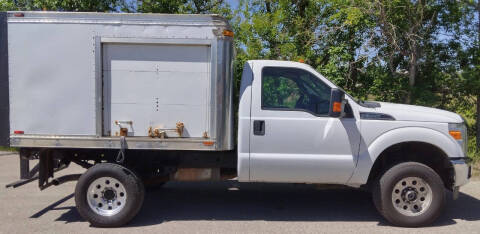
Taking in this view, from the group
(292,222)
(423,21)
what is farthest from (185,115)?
(423,21)

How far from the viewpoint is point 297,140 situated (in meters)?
5.02

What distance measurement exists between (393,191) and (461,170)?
33.9 inches

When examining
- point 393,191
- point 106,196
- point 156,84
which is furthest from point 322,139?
point 106,196

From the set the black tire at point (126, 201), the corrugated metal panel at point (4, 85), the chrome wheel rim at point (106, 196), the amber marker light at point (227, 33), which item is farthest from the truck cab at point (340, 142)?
the corrugated metal panel at point (4, 85)

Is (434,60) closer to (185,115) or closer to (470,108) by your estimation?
(470,108)

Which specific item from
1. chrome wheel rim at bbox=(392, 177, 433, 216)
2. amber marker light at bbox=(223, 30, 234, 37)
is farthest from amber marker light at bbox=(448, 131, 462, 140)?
amber marker light at bbox=(223, 30, 234, 37)

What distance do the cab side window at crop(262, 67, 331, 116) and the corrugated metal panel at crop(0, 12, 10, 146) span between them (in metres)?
3.14

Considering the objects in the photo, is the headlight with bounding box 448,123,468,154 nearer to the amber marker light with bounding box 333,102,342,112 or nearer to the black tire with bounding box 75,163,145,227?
the amber marker light with bounding box 333,102,342,112

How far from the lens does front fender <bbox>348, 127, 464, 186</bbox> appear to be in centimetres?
502

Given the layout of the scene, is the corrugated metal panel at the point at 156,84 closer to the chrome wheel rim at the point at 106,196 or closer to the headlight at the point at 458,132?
the chrome wheel rim at the point at 106,196

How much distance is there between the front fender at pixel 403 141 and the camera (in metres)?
5.02

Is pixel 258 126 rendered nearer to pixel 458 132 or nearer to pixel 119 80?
pixel 119 80

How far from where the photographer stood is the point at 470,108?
967 centimetres

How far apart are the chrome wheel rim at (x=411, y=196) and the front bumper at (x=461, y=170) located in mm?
364
